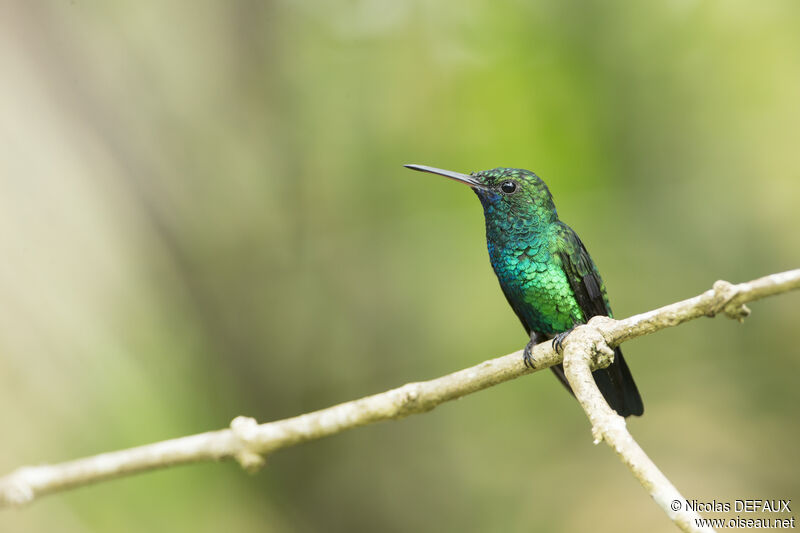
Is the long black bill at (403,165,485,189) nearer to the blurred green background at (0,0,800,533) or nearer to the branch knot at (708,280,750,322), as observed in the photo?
the branch knot at (708,280,750,322)

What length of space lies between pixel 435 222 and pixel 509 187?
2046 mm

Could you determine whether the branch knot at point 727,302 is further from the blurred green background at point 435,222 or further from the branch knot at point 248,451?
the blurred green background at point 435,222

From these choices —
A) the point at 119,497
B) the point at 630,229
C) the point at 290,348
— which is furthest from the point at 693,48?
the point at 119,497

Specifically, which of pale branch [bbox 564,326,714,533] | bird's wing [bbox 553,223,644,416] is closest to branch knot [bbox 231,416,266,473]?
pale branch [bbox 564,326,714,533]

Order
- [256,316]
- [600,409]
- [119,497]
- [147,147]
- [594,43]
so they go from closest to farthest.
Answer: [600,409]
[119,497]
[147,147]
[256,316]
[594,43]

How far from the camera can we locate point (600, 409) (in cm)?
173

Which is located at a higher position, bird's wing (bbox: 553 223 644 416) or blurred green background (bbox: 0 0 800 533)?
blurred green background (bbox: 0 0 800 533)

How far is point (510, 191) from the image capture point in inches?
104

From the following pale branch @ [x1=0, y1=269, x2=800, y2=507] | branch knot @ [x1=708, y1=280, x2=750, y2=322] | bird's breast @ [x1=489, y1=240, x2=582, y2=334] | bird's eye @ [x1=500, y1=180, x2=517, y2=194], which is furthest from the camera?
bird's breast @ [x1=489, y1=240, x2=582, y2=334]

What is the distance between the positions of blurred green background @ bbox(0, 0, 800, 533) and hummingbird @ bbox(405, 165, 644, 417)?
1.09 m

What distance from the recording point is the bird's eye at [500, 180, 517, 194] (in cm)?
261

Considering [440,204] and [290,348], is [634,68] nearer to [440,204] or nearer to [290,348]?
[440,204]

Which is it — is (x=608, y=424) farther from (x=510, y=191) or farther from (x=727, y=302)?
(x=510, y=191)

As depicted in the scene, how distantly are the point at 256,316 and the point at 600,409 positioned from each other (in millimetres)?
2940
